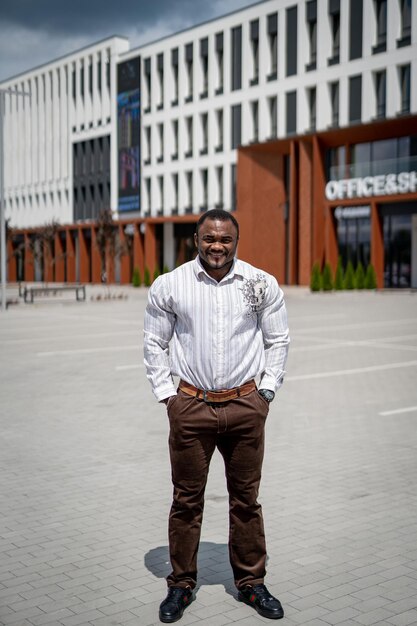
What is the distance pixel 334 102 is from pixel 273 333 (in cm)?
4304

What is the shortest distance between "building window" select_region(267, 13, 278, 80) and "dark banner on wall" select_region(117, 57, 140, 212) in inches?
560

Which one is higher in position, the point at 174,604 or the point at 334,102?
the point at 334,102

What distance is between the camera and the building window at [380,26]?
41.5 m

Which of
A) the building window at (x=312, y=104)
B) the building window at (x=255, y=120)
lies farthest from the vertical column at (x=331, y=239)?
the building window at (x=255, y=120)

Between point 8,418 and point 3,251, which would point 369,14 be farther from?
point 8,418

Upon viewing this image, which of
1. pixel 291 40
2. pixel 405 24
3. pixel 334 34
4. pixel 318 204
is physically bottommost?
pixel 318 204

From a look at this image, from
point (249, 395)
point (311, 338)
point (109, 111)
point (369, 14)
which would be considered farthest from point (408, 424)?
point (109, 111)

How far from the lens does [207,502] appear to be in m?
6.03

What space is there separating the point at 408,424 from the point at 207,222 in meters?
5.67

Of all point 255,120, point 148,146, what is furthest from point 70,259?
point 255,120

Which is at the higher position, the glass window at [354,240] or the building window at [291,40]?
the building window at [291,40]

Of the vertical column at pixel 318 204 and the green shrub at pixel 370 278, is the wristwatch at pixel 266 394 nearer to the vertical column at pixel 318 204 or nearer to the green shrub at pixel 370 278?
the green shrub at pixel 370 278

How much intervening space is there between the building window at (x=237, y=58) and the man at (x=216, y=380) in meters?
48.8

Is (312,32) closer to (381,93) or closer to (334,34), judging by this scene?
(334,34)
